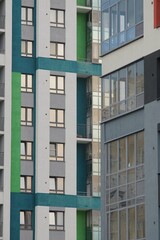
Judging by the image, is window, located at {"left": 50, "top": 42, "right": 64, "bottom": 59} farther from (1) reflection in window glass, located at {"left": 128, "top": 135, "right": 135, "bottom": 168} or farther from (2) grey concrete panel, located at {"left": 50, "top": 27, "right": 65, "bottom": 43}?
(1) reflection in window glass, located at {"left": 128, "top": 135, "right": 135, "bottom": 168}

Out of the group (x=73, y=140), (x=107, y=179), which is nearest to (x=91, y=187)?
(x=73, y=140)

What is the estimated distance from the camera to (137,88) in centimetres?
4562

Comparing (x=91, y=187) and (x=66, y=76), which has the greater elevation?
(x=66, y=76)

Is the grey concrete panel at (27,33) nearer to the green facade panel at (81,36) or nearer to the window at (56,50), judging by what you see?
the window at (56,50)

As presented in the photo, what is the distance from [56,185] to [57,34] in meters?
9.79

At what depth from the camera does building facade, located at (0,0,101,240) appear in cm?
7562

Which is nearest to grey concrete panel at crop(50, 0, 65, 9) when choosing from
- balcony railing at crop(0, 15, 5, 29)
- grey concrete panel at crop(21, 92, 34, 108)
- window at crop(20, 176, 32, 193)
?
balcony railing at crop(0, 15, 5, 29)

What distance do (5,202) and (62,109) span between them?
7253 millimetres

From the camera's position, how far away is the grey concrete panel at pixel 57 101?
76938 millimetres

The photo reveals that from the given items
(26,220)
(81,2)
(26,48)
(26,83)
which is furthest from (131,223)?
(81,2)

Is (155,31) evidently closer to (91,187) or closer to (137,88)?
(137,88)

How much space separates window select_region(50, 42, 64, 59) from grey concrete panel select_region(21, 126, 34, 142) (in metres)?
5.07

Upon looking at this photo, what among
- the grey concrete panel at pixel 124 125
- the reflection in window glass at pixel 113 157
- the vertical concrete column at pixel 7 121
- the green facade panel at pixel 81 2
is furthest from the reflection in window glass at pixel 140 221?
the green facade panel at pixel 81 2

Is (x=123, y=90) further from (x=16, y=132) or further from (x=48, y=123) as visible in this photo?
(x=48, y=123)
